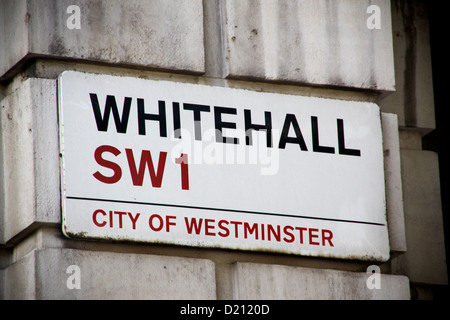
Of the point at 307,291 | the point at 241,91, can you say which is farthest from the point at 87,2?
the point at 307,291

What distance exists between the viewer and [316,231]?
6.83m

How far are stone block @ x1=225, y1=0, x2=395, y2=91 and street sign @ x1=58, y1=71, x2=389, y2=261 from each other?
0.16 meters

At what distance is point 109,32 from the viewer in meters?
6.68

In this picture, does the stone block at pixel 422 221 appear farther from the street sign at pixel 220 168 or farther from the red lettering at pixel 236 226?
the red lettering at pixel 236 226

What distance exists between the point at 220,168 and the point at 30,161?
1.11m

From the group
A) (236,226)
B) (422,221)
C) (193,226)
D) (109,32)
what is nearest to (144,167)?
(193,226)

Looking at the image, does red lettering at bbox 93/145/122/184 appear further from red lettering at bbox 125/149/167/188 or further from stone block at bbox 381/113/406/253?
stone block at bbox 381/113/406/253

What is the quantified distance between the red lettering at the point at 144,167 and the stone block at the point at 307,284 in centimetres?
67

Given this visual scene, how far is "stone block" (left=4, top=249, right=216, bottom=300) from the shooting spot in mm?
6160

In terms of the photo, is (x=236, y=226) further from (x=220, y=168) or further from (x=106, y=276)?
(x=106, y=276)

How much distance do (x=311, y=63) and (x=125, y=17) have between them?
120 centimetres

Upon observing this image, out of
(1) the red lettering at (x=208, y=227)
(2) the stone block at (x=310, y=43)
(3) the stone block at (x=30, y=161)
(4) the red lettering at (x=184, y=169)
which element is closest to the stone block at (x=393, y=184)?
(2) the stone block at (x=310, y=43)

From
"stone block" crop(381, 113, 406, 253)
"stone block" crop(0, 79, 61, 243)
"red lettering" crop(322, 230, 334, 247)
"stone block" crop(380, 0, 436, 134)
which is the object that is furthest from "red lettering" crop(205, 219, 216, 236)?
"stone block" crop(380, 0, 436, 134)
